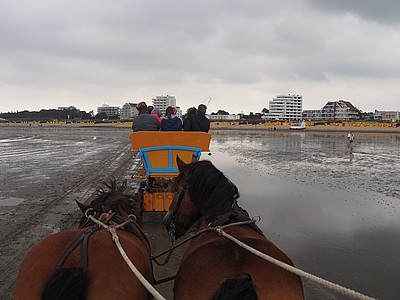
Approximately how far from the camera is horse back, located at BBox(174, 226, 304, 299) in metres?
1.91

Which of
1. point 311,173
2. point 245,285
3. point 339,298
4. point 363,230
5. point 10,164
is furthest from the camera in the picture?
point 10,164

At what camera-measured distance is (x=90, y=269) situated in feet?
6.74

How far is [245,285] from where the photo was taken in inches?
72.1

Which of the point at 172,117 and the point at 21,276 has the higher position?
the point at 172,117

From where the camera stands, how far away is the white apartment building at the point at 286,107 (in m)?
147

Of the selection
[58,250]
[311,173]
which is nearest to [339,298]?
[58,250]

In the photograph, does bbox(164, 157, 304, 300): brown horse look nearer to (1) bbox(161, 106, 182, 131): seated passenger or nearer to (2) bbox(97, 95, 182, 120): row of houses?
(1) bbox(161, 106, 182, 131): seated passenger

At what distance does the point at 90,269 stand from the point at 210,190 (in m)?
1.29

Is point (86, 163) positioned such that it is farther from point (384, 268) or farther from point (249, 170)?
point (384, 268)

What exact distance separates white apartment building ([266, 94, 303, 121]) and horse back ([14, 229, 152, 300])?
14663cm

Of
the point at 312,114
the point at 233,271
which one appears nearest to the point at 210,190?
the point at 233,271

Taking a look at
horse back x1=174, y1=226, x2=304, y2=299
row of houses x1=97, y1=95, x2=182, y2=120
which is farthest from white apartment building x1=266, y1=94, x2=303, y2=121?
horse back x1=174, y1=226, x2=304, y2=299

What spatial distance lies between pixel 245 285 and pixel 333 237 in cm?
521

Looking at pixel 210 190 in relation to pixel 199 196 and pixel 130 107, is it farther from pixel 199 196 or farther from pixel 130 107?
pixel 130 107
